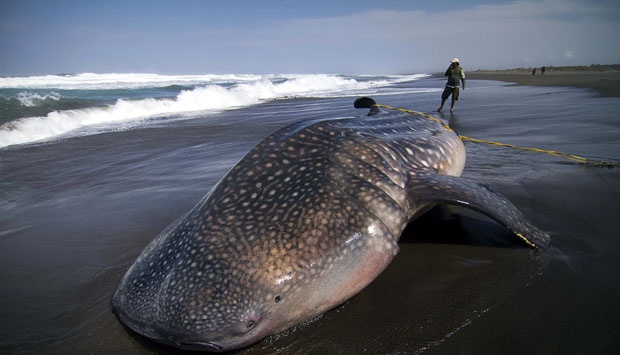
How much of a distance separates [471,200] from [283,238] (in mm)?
1398

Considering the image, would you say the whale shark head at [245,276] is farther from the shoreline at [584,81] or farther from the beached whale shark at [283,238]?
the shoreline at [584,81]

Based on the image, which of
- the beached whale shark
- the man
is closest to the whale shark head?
the beached whale shark

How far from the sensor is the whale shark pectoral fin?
2496 mm

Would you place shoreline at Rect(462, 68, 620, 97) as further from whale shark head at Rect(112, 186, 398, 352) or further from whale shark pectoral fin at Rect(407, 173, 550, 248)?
whale shark head at Rect(112, 186, 398, 352)

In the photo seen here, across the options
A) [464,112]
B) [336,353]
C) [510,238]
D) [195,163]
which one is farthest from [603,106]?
[336,353]

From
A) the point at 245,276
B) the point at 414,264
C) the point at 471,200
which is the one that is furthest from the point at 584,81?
the point at 245,276

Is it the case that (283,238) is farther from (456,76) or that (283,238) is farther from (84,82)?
(84,82)

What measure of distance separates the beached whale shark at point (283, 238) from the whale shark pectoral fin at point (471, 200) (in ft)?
0.04

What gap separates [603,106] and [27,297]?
42.4 ft

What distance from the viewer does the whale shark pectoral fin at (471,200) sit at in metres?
2.50

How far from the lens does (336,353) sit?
196cm

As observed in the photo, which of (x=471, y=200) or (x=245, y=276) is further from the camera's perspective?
(x=471, y=200)

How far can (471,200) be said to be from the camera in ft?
8.28

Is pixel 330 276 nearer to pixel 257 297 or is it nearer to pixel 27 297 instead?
pixel 257 297
